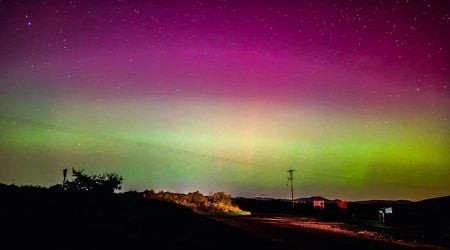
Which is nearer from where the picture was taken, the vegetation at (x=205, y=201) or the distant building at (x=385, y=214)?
the distant building at (x=385, y=214)

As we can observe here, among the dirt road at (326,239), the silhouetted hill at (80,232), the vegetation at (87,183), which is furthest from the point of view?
the vegetation at (87,183)

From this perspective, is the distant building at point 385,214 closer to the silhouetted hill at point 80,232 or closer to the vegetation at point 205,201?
the vegetation at point 205,201

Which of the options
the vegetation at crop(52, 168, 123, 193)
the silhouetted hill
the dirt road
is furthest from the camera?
the vegetation at crop(52, 168, 123, 193)

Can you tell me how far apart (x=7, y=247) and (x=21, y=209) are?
686cm

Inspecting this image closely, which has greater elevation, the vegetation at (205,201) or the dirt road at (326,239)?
the vegetation at (205,201)

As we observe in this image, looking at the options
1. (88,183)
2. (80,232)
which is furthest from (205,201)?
(80,232)

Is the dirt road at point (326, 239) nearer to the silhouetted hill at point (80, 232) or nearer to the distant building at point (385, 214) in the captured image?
the silhouetted hill at point (80, 232)

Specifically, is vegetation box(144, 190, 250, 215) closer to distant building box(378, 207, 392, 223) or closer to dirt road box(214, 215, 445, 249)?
distant building box(378, 207, 392, 223)

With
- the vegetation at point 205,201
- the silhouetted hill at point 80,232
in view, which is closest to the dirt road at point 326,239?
the silhouetted hill at point 80,232

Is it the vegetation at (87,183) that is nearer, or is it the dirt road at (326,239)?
the dirt road at (326,239)

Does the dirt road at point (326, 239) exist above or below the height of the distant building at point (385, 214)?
below

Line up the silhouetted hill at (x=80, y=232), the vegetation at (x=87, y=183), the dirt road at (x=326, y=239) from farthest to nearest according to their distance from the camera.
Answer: the vegetation at (x=87, y=183) → the dirt road at (x=326, y=239) → the silhouetted hill at (x=80, y=232)

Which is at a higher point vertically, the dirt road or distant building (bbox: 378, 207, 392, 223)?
distant building (bbox: 378, 207, 392, 223)

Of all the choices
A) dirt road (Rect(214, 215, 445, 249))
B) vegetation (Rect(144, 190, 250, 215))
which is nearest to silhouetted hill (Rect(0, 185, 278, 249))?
dirt road (Rect(214, 215, 445, 249))
